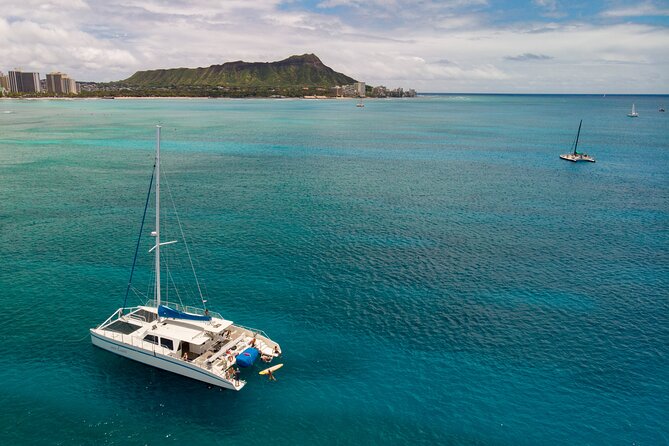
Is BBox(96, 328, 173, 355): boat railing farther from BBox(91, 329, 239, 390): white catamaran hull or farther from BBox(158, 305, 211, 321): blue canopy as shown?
BBox(158, 305, 211, 321): blue canopy

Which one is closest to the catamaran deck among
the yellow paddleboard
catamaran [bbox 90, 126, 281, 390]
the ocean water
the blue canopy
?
catamaran [bbox 90, 126, 281, 390]

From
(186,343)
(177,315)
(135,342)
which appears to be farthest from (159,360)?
(177,315)

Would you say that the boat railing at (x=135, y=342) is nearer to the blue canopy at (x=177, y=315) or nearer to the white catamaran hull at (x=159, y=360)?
the white catamaran hull at (x=159, y=360)

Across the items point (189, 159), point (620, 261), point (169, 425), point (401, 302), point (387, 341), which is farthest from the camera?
point (189, 159)

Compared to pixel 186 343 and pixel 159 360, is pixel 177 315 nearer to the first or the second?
pixel 186 343

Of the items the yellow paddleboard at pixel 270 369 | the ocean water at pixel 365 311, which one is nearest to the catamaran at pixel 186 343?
the yellow paddleboard at pixel 270 369

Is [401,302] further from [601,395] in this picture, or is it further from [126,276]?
[126,276]

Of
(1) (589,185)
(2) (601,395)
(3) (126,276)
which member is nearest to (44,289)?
(3) (126,276)
